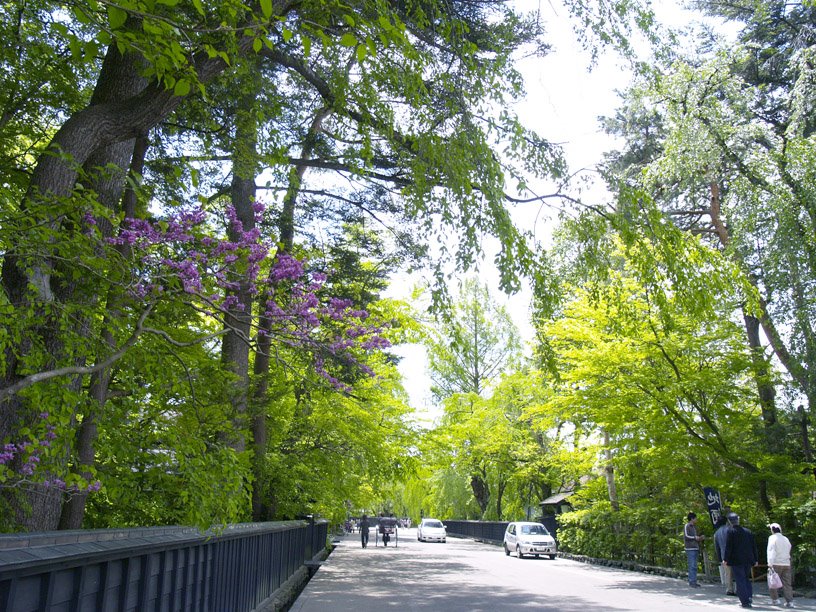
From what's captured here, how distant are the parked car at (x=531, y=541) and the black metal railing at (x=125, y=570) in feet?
71.4

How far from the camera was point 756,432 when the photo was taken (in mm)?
16891

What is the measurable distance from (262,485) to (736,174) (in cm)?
1418

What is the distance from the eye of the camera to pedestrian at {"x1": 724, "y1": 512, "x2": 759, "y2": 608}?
483 inches

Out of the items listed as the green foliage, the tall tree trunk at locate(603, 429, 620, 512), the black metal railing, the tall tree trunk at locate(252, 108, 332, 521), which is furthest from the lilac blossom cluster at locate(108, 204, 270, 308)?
the tall tree trunk at locate(603, 429, 620, 512)

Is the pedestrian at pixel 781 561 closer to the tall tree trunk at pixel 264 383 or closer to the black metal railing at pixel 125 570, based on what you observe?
the tall tree trunk at pixel 264 383

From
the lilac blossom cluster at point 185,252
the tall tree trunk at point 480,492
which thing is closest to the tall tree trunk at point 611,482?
the lilac blossom cluster at point 185,252

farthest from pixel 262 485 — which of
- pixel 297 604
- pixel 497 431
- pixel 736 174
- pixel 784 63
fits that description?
pixel 497 431

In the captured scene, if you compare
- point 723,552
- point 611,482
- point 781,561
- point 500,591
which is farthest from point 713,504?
point 611,482

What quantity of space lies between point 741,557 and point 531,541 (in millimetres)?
16746

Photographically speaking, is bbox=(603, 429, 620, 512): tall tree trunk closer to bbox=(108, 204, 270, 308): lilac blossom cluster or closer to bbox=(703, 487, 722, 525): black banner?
bbox=(703, 487, 722, 525): black banner

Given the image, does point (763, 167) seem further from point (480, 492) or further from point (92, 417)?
point (480, 492)

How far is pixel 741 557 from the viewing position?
1287cm

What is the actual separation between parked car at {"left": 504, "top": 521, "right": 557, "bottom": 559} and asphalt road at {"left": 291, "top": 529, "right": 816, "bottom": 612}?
18.9 ft

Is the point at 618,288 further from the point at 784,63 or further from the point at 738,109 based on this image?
the point at 784,63
